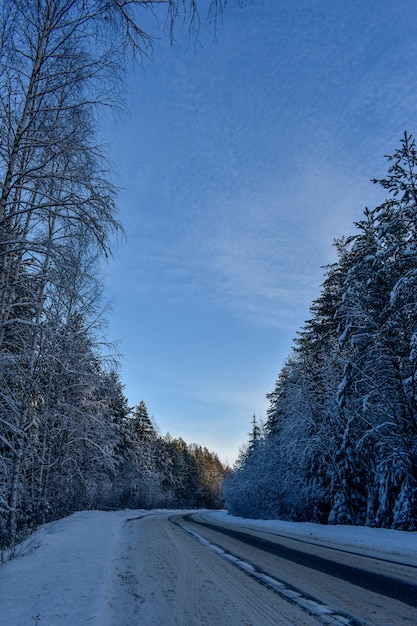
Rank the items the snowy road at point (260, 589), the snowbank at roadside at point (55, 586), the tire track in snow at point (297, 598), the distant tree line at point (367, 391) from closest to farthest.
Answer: the snowbank at roadside at point (55, 586), the tire track in snow at point (297, 598), the snowy road at point (260, 589), the distant tree line at point (367, 391)

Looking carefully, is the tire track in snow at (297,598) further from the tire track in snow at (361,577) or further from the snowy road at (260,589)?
the tire track in snow at (361,577)

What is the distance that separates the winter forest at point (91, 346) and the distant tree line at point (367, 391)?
3.3 inches

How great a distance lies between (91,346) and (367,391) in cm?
1266

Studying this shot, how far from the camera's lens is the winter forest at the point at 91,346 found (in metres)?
5.57

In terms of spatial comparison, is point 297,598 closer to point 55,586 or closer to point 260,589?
point 260,589

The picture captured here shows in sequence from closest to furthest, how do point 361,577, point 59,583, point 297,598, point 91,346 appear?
1. point 297,598
2. point 59,583
3. point 361,577
4. point 91,346

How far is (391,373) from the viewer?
54.8ft

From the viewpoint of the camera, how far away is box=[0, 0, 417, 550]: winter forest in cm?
557

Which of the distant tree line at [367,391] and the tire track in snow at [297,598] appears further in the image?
the distant tree line at [367,391]

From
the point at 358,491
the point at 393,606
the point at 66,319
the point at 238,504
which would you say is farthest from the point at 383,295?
the point at 238,504

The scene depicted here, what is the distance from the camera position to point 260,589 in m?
4.91

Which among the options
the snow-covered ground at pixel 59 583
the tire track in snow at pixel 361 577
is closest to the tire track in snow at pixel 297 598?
the tire track in snow at pixel 361 577

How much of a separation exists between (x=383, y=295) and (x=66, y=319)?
13.5 m

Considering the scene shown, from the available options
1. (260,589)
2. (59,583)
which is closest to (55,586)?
(59,583)
